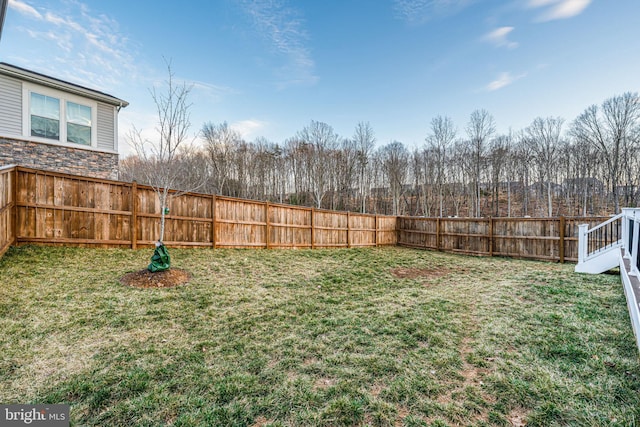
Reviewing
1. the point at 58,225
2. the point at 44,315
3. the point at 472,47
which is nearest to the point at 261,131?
the point at 472,47

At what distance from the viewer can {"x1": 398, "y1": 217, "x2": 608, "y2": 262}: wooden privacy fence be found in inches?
352

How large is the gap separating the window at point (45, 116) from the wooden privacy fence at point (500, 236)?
46.9 ft

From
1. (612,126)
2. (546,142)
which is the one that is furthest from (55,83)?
(546,142)

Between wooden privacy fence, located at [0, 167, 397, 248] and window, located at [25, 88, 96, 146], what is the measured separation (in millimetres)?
4191

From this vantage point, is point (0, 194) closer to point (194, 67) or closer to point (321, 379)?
point (194, 67)

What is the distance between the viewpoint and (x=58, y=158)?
324 inches

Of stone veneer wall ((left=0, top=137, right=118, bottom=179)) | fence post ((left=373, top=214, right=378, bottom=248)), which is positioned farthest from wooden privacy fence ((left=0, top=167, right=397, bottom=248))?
fence post ((left=373, top=214, right=378, bottom=248))

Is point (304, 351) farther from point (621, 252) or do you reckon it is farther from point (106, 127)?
point (106, 127)

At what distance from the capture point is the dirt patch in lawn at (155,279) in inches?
176

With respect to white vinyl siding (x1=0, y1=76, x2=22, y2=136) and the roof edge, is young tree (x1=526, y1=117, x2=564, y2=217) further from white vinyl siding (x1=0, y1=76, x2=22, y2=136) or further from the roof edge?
white vinyl siding (x1=0, y1=76, x2=22, y2=136)

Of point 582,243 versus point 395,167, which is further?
point 395,167

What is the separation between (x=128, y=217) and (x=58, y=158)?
4377mm

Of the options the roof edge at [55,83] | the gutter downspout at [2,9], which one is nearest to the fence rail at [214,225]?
the gutter downspout at [2,9]

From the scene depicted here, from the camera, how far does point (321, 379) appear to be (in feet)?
7.83
